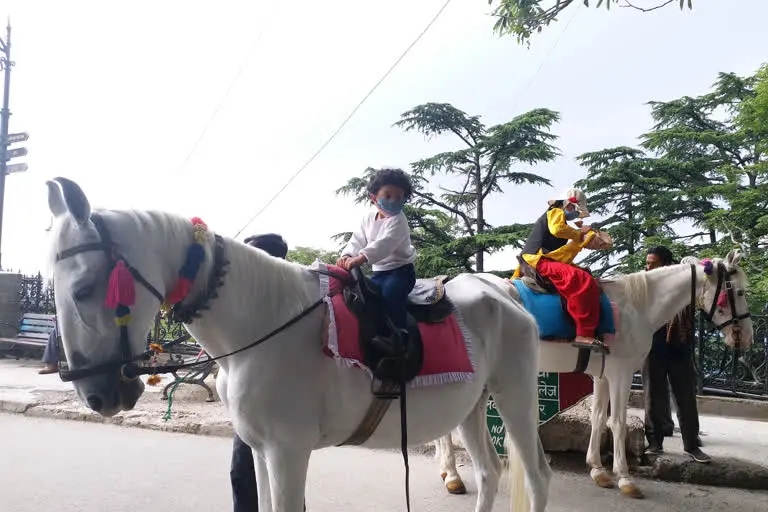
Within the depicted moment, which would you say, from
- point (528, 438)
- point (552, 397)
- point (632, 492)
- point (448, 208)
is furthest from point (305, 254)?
point (528, 438)

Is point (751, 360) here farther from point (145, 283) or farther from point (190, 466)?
point (145, 283)

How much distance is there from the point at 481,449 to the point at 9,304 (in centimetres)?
1221

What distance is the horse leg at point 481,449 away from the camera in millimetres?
3021

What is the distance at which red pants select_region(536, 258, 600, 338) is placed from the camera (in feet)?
13.7

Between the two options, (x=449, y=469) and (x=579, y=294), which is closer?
(x=579, y=294)

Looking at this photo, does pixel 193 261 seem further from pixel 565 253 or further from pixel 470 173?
pixel 470 173

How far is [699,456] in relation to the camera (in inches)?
186

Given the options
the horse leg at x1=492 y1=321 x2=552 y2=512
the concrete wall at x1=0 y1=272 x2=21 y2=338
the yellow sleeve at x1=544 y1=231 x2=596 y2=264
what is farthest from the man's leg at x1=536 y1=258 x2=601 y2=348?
the concrete wall at x1=0 y1=272 x2=21 y2=338

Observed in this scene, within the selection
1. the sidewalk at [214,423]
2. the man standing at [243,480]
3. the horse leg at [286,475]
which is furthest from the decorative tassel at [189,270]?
the sidewalk at [214,423]

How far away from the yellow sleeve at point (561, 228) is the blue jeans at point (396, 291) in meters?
2.38

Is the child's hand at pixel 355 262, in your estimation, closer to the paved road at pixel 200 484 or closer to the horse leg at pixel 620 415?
the paved road at pixel 200 484

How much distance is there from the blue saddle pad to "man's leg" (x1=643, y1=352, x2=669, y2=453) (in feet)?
4.33

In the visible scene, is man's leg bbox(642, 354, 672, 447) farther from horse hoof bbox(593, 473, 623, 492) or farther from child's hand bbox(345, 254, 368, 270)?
child's hand bbox(345, 254, 368, 270)

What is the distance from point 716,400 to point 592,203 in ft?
23.0
